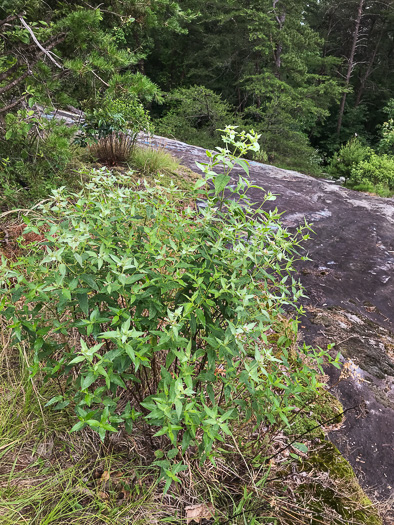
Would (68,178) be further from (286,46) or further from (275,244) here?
(286,46)

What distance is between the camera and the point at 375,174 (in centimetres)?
956

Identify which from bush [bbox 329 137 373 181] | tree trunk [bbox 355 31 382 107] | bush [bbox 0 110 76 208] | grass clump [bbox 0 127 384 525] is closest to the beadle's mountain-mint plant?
grass clump [bbox 0 127 384 525]

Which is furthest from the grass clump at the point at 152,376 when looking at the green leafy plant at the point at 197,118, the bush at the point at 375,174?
the bush at the point at 375,174

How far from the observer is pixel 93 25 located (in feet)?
7.78

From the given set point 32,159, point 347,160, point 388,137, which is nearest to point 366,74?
point 388,137

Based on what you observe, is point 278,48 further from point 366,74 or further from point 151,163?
point 151,163

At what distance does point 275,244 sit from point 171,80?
15.8m

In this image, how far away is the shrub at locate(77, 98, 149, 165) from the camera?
3.67 metres

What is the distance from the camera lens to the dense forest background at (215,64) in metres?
2.53

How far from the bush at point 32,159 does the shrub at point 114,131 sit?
717mm

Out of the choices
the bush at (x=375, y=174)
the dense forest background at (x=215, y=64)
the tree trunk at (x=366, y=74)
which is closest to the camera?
the dense forest background at (x=215, y=64)

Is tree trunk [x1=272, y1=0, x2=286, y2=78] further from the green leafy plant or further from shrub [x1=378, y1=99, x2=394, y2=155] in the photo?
shrub [x1=378, y1=99, x2=394, y2=155]

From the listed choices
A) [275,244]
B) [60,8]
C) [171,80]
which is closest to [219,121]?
[171,80]

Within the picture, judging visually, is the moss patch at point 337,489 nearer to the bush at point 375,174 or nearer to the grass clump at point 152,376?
the grass clump at point 152,376
